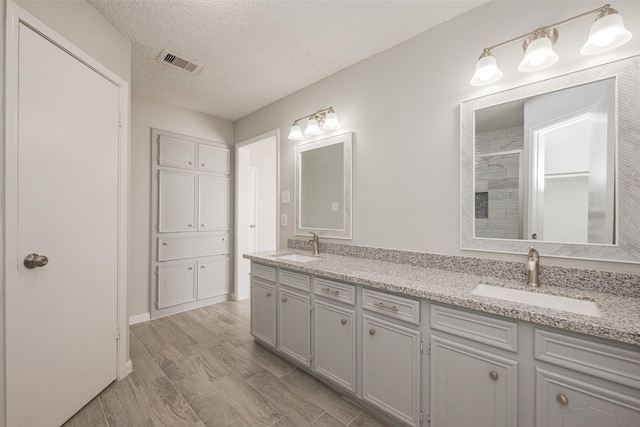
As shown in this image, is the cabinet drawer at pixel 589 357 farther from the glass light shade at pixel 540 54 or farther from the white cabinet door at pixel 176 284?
the white cabinet door at pixel 176 284

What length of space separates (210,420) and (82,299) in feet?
3.60

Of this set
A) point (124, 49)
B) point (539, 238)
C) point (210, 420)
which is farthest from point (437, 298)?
point (124, 49)

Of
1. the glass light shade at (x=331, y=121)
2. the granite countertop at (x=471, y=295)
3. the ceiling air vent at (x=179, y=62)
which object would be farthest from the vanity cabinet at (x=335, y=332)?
the ceiling air vent at (x=179, y=62)

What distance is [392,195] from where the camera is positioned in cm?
209

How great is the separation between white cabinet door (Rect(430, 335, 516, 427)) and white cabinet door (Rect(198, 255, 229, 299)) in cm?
309

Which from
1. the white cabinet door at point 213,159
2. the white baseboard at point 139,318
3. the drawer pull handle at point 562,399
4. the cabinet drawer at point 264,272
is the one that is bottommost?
the white baseboard at point 139,318

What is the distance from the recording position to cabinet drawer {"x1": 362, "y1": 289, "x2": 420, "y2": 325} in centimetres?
141

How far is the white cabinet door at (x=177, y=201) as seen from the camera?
3225 millimetres

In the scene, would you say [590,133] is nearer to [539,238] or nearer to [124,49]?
[539,238]

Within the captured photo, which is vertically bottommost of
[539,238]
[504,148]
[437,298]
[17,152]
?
[437,298]

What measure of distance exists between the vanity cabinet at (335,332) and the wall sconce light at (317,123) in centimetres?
138

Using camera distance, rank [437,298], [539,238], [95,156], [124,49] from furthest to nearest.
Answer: [124,49] < [95,156] < [539,238] < [437,298]

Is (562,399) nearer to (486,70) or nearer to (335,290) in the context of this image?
(335,290)

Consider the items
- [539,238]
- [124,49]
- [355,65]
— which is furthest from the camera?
[355,65]
